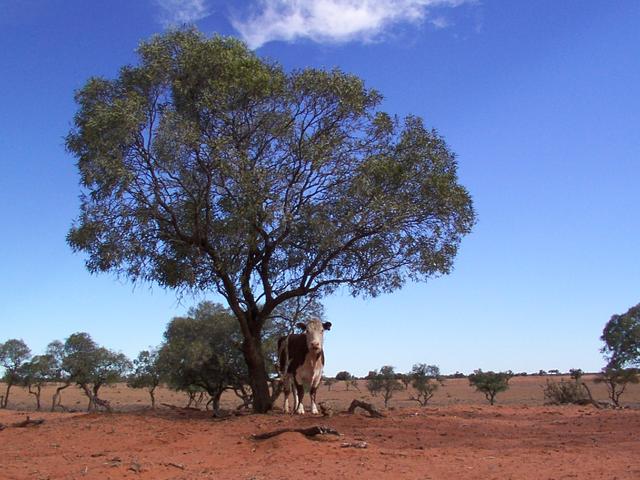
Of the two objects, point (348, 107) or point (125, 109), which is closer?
point (125, 109)

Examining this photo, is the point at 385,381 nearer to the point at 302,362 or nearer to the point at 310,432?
the point at 302,362

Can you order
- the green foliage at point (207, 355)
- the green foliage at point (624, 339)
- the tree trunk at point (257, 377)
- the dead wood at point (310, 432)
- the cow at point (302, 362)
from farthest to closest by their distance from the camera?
the green foliage at point (624, 339) < the green foliage at point (207, 355) < the tree trunk at point (257, 377) < the cow at point (302, 362) < the dead wood at point (310, 432)

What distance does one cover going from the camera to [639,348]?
39.4 metres

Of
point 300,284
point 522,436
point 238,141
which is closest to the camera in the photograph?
point 522,436

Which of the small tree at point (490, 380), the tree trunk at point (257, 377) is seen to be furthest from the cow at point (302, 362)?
the small tree at point (490, 380)

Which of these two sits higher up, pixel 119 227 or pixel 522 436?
pixel 119 227

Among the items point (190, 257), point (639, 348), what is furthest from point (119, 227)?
point (639, 348)

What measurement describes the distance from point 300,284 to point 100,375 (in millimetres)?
28274

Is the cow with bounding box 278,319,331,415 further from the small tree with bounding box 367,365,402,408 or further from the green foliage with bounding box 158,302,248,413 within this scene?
the small tree with bounding box 367,365,402,408

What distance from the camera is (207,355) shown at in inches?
1102

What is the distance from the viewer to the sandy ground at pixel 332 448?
9.67 meters

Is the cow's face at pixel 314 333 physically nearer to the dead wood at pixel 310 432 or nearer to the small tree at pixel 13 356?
the dead wood at pixel 310 432

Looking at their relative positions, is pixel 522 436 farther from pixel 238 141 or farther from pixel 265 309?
pixel 238 141

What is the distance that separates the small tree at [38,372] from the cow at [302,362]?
30.5 metres
